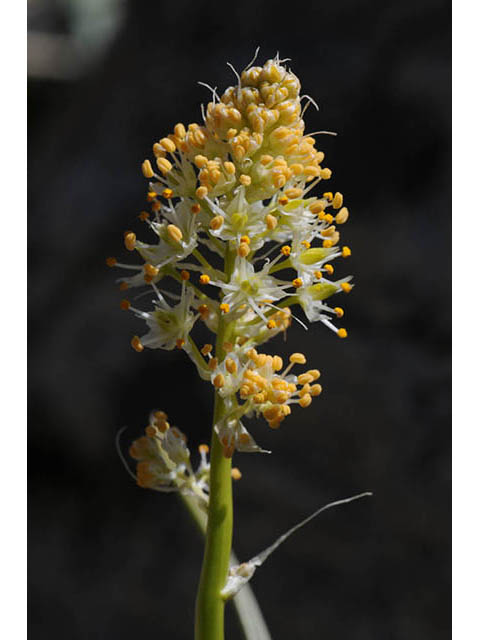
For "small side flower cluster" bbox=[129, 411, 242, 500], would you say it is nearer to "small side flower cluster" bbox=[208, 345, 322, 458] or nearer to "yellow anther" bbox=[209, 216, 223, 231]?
"small side flower cluster" bbox=[208, 345, 322, 458]

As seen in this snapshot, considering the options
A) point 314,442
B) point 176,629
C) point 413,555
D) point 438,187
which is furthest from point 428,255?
point 176,629

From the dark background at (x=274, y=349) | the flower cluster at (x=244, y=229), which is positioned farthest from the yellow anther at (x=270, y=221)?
the dark background at (x=274, y=349)

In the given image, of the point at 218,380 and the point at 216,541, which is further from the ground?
the point at 218,380

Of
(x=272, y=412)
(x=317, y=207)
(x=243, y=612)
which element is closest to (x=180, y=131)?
(x=317, y=207)

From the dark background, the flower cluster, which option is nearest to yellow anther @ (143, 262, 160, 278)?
the flower cluster

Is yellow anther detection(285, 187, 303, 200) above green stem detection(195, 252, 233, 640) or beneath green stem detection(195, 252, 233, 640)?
above

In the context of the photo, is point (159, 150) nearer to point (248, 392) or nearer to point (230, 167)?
point (230, 167)
